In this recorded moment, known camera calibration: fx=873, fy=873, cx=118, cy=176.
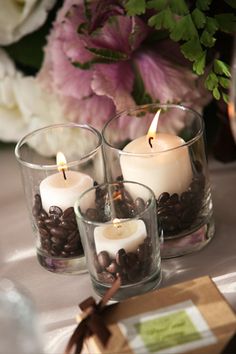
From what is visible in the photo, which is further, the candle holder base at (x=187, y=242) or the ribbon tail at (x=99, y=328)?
the candle holder base at (x=187, y=242)

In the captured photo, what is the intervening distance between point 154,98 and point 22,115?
7.0 inches

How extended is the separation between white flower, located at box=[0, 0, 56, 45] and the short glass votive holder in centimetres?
28

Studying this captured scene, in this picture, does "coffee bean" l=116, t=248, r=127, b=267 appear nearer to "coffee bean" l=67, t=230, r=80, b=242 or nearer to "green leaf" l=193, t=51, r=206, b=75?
"coffee bean" l=67, t=230, r=80, b=242

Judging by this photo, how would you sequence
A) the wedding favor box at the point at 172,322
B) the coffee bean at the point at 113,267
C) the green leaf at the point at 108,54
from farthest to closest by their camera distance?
1. the green leaf at the point at 108,54
2. the coffee bean at the point at 113,267
3. the wedding favor box at the point at 172,322

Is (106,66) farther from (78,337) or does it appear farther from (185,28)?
(78,337)

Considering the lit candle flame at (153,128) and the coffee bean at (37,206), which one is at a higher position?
the lit candle flame at (153,128)

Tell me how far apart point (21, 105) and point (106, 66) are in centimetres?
13

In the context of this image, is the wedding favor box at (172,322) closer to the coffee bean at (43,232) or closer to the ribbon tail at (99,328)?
the ribbon tail at (99,328)

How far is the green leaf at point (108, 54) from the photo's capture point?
0.87 meters

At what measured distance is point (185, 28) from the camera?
79 centimetres

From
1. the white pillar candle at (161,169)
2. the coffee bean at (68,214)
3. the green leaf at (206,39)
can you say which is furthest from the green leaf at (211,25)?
the coffee bean at (68,214)

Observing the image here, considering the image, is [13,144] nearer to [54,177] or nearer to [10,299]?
[54,177]

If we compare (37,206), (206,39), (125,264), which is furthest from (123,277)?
(206,39)

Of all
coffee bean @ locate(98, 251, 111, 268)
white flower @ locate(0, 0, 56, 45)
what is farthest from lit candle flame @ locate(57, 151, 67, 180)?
white flower @ locate(0, 0, 56, 45)
